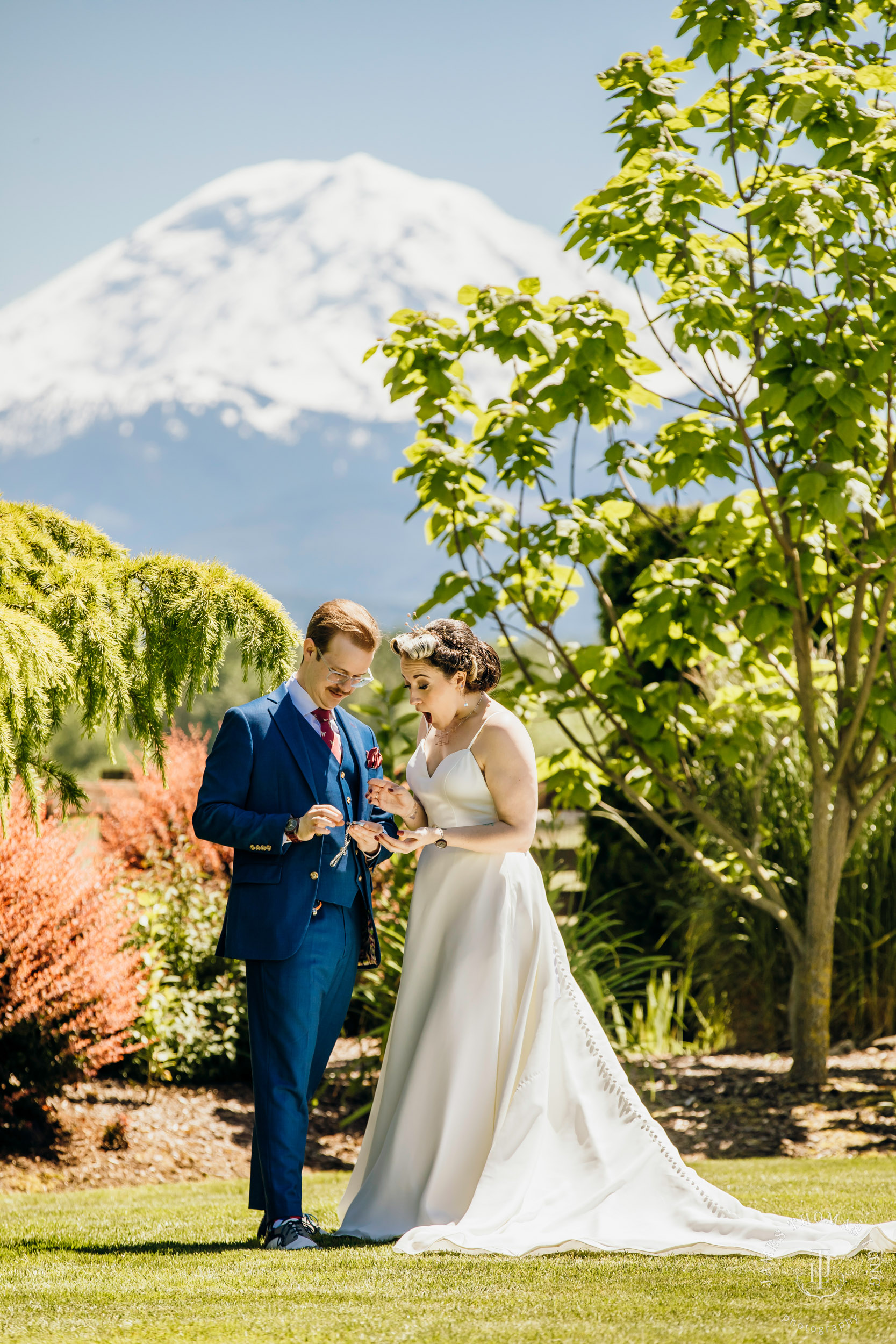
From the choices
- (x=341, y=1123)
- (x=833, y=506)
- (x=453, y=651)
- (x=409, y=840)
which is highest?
(x=833, y=506)

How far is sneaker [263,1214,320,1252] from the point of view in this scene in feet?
10.8

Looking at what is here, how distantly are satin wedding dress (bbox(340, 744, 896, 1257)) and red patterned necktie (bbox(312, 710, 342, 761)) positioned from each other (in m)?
0.32

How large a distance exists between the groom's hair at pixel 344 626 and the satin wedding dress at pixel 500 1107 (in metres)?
0.48

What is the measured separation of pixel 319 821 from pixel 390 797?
0.38 metres

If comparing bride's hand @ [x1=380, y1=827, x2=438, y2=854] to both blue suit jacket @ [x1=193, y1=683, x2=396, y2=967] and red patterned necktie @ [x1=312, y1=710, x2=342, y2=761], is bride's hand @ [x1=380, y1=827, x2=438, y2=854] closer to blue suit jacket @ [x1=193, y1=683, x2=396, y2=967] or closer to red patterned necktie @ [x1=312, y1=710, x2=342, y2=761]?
blue suit jacket @ [x1=193, y1=683, x2=396, y2=967]

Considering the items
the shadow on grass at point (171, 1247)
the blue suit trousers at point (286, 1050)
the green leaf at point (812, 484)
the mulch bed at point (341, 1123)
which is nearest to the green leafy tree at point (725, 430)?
the green leaf at point (812, 484)

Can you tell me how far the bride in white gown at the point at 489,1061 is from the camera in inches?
131

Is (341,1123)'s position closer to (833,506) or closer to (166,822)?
(166,822)

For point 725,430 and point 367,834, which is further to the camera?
point 725,430

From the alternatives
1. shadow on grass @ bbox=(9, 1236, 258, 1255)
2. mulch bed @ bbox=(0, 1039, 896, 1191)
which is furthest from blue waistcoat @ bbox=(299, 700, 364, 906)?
mulch bed @ bbox=(0, 1039, 896, 1191)

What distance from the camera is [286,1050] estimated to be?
3408 mm

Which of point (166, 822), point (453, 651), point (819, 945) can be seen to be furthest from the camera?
point (166, 822)

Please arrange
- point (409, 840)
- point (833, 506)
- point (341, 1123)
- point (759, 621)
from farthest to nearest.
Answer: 1. point (341, 1123)
2. point (759, 621)
3. point (833, 506)
4. point (409, 840)

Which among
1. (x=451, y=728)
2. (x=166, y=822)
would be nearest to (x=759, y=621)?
(x=451, y=728)
